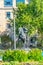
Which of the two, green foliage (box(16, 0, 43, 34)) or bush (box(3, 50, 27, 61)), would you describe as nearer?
bush (box(3, 50, 27, 61))

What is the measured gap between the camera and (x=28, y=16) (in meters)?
49.2

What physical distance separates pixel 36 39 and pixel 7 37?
14.1 ft

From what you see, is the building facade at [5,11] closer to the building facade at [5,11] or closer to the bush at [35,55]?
the building facade at [5,11]

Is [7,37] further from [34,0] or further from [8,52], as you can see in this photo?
[8,52]

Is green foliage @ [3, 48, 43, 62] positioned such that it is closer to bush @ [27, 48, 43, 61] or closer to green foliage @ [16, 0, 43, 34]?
bush @ [27, 48, 43, 61]

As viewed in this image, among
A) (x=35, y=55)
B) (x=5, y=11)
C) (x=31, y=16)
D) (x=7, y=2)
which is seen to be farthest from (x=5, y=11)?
(x=35, y=55)

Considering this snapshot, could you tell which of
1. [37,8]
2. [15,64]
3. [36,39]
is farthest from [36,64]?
[36,39]

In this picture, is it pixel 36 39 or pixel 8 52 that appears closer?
pixel 8 52

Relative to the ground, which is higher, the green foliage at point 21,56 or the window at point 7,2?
the window at point 7,2

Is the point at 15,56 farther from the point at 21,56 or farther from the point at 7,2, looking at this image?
the point at 7,2

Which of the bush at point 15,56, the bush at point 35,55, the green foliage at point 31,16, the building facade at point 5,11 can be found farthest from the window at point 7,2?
the bush at point 15,56

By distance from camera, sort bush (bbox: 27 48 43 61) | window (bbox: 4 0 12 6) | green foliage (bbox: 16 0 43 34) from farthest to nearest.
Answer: window (bbox: 4 0 12 6)
green foliage (bbox: 16 0 43 34)
bush (bbox: 27 48 43 61)

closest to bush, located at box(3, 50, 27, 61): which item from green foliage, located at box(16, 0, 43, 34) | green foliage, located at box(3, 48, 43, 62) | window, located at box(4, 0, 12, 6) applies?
green foliage, located at box(3, 48, 43, 62)

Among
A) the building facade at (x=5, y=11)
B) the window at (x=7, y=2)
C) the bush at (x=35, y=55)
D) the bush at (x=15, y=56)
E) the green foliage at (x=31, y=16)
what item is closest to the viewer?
the bush at (x=15, y=56)
